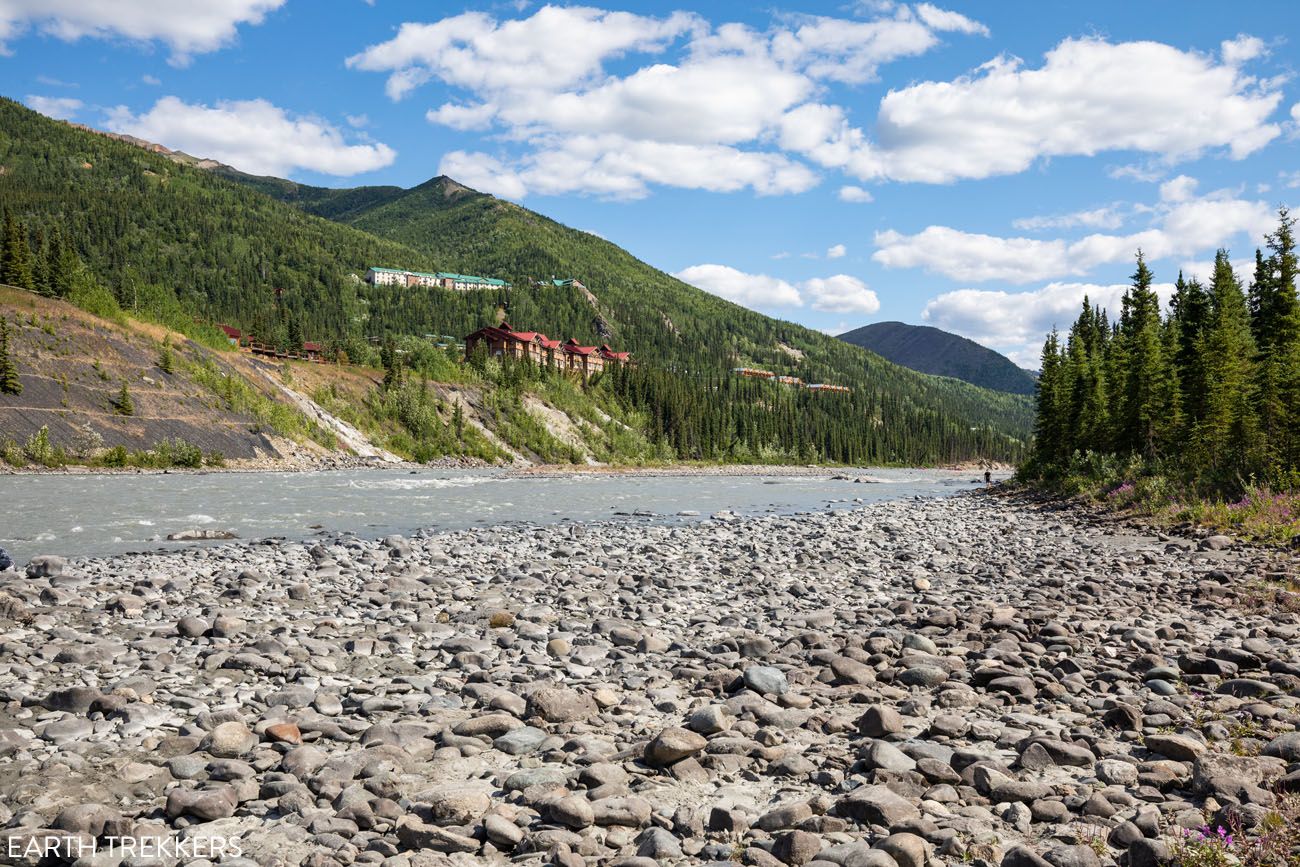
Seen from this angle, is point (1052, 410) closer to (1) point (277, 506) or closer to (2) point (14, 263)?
(1) point (277, 506)

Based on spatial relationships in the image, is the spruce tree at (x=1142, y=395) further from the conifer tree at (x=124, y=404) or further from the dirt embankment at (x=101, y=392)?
the conifer tree at (x=124, y=404)

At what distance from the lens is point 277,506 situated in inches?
1350

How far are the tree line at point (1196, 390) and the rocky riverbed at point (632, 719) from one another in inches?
925

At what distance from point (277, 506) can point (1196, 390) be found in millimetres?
49046

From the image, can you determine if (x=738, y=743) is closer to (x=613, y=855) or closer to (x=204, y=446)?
(x=613, y=855)

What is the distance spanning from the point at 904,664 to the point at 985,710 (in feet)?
5.64

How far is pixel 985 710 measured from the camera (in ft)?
26.2

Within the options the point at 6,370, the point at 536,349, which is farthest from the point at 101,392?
the point at 536,349

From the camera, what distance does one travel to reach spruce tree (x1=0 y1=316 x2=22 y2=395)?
54.5 metres

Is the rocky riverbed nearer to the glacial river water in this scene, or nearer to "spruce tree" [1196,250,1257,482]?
the glacial river water

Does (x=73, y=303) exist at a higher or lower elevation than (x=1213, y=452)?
higher

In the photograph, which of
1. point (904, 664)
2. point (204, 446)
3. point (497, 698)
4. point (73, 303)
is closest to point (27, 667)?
point (497, 698)

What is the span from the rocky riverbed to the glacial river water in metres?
8.99

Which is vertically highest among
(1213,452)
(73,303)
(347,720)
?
(73,303)
